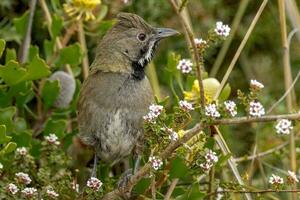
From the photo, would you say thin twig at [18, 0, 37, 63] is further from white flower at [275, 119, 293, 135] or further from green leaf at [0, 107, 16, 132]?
white flower at [275, 119, 293, 135]

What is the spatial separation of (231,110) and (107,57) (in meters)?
1.07

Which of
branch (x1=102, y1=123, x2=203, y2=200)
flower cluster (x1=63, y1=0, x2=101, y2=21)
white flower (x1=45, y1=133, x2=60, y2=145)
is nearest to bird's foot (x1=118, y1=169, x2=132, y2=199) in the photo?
branch (x1=102, y1=123, x2=203, y2=200)

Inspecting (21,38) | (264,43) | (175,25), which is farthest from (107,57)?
(264,43)

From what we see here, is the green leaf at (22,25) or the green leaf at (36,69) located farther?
the green leaf at (22,25)

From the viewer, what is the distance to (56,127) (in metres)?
3.53

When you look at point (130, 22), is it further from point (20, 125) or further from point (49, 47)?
point (20, 125)

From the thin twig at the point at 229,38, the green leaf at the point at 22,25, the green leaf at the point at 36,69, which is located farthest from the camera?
the thin twig at the point at 229,38

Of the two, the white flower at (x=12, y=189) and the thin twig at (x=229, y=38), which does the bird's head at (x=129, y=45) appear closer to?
the white flower at (x=12, y=189)

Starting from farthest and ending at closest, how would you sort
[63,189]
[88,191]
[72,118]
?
[72,118] < [63,189] < [88,191]

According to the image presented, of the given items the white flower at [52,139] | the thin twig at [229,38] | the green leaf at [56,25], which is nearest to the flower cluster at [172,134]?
the white flower at [52,139]

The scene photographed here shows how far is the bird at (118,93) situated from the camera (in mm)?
3363

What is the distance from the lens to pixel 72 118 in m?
4.10

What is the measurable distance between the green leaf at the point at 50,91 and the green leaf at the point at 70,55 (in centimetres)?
11

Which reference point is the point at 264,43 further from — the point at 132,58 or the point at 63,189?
the point at 63,189
